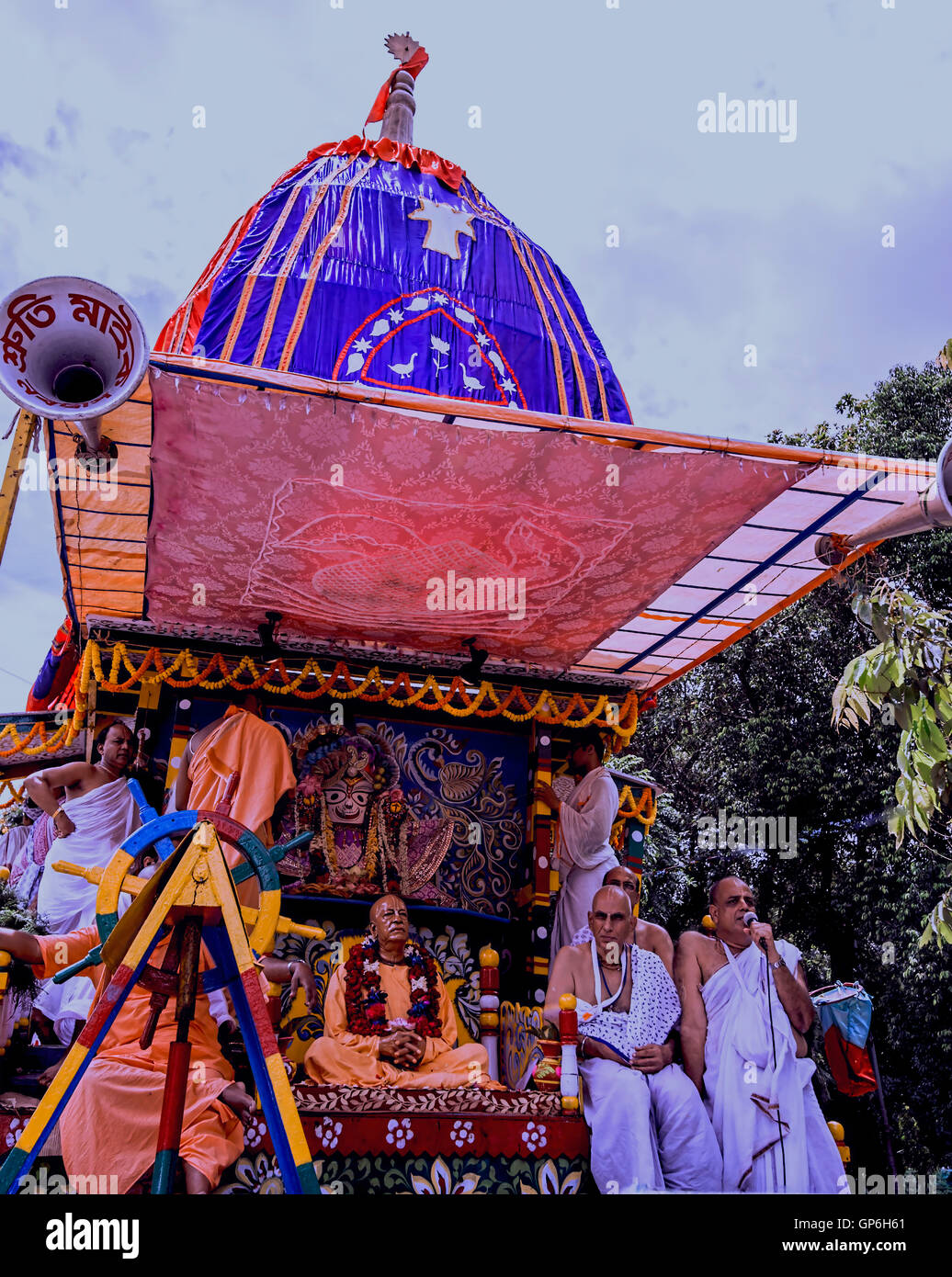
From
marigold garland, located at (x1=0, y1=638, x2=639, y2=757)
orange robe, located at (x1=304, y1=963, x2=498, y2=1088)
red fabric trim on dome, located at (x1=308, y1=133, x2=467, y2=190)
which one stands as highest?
red fabric trim on dome, located at (x1=308, y1=133, x2=467, y2=190)

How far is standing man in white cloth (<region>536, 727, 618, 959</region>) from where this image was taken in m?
8.13

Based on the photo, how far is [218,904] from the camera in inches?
160

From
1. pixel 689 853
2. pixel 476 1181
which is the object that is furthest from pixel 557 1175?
pixel 689 853

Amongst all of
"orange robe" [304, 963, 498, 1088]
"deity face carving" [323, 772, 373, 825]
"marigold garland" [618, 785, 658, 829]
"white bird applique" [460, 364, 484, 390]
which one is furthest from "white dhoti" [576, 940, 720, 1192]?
"white bird applique" [460, 364, 484, 390]

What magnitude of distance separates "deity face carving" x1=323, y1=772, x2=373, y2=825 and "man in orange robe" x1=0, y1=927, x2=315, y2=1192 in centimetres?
283

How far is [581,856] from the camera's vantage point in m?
8.16

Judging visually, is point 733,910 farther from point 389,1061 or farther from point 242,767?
point 242,767

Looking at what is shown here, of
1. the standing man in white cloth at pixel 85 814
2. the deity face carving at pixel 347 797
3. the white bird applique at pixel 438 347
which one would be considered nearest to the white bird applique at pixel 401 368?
the white bird applique at pixel 438 347

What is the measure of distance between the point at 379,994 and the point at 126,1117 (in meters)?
2.11

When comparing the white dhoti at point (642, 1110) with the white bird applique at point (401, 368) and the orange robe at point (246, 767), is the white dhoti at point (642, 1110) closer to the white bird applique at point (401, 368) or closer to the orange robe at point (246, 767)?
the orange robe at point (246, 767)

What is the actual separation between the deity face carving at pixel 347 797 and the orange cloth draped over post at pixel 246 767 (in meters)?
0.49

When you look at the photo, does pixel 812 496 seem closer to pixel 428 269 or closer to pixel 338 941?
pixel 428 269

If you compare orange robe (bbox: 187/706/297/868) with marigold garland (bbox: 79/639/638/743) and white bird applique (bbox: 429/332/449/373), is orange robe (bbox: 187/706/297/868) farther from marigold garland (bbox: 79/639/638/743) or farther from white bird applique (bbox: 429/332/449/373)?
white bird applique (bbox: 429/332/449/373)

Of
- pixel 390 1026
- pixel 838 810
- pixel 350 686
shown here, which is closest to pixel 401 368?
pixel 350 686
